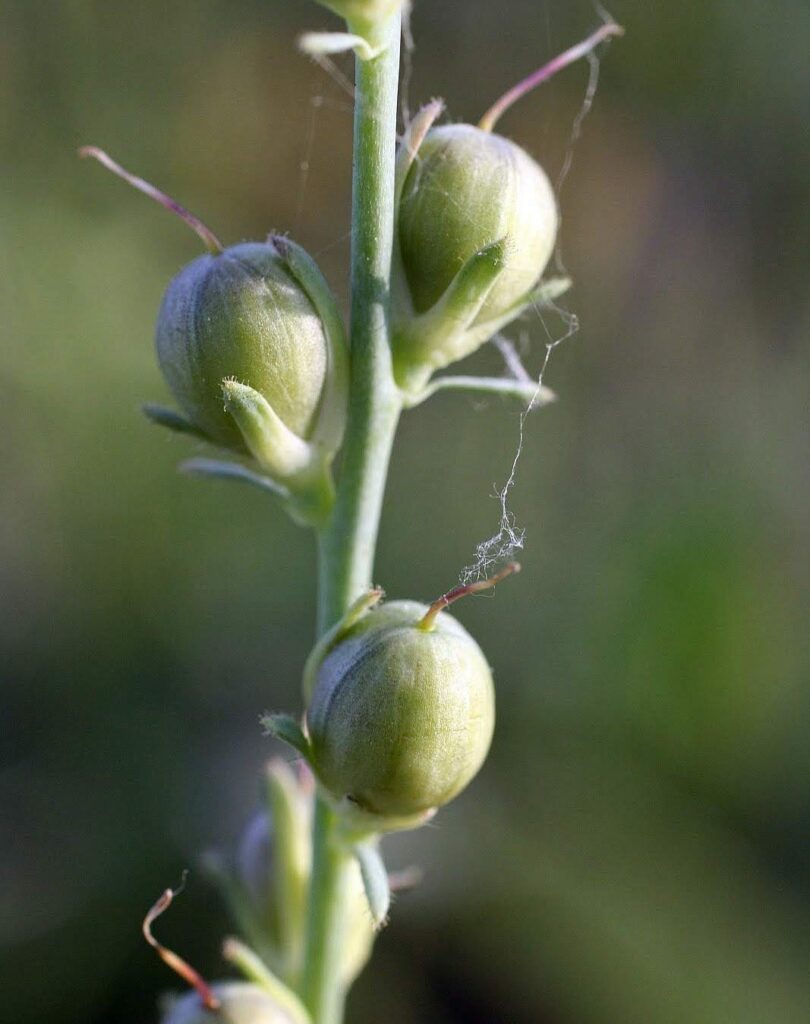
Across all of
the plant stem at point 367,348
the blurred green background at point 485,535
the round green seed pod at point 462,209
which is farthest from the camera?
the blurred green background at point 485,535

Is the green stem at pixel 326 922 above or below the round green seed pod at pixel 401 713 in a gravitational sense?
below

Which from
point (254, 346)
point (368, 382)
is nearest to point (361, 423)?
Answer: point (368, 382)

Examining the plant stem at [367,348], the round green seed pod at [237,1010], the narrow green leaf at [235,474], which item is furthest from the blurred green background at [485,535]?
the round green seed pod at [237,1010]

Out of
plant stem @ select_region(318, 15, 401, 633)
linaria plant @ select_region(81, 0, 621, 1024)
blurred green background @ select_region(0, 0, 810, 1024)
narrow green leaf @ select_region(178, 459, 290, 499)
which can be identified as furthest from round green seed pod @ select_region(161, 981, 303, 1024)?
blurred green background @ select_region(0, 0, 810, 1024)

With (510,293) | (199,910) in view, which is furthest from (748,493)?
(510,293)

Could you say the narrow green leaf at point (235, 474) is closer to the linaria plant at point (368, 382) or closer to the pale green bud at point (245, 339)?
the linaria plant at point (368, 382)

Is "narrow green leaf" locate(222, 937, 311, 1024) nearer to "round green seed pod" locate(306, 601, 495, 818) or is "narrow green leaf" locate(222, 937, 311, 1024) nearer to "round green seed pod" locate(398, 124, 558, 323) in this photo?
"round green seed pod" locate(306, 601, 495, 818)

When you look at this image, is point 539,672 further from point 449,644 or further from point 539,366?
point 449,644
